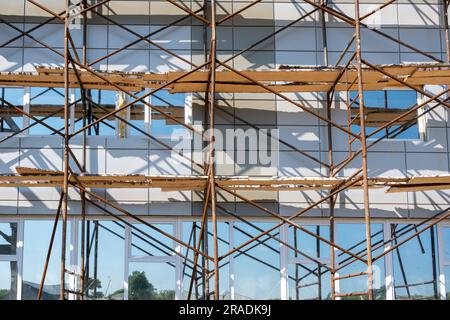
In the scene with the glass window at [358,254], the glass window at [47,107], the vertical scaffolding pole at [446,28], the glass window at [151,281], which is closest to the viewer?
the glass window at [151,281]

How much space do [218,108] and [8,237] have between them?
3.77 metres

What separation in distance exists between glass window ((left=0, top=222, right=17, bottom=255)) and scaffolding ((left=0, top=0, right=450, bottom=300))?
732 millimetres

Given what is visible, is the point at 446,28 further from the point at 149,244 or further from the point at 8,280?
the point at 8,280

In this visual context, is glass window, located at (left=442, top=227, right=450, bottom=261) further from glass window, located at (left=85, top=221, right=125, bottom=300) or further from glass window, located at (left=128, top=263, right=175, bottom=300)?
glass window, located at (left=85, top=221, right=125, bottom=300)

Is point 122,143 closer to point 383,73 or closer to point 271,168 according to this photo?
point 271,168

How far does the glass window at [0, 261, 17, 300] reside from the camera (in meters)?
13.2

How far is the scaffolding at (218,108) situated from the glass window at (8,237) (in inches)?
28.8

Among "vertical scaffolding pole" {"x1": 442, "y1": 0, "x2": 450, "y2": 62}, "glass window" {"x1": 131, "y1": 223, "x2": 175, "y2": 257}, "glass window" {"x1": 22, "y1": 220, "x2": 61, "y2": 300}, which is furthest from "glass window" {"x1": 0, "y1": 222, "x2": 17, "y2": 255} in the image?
"vertical scaffolding pole" {"x1": 442, "y1": 0, "x2": 450, "y2": 62}

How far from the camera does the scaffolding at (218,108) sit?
12375 millimetres

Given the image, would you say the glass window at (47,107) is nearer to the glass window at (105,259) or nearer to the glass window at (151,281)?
the glass window at (105,259)

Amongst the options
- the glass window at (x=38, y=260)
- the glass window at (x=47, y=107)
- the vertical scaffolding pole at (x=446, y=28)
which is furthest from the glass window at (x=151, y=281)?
the vertical scaffolding pole at (x=446, y=28)

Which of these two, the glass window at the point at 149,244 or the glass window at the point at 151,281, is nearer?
the glass window at the point at 151,281
